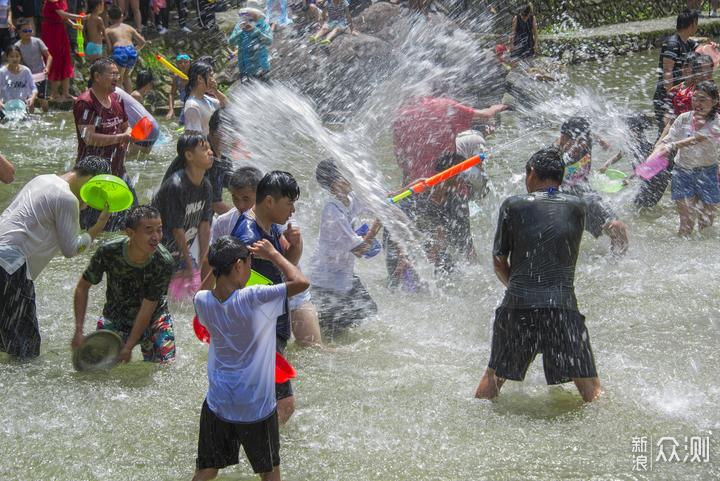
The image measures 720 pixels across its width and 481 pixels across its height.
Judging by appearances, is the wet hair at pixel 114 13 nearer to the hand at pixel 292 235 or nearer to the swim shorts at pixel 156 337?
the swim shorts at pixel 156 337

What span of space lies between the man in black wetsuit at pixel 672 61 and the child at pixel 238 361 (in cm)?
699

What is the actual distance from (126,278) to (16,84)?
832 centimetres

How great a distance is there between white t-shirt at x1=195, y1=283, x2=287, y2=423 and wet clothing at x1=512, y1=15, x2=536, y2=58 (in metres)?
12.6

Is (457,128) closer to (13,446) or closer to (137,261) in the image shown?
(137,261)

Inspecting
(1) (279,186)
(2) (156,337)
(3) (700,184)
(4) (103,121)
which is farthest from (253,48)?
(1) (279,186)

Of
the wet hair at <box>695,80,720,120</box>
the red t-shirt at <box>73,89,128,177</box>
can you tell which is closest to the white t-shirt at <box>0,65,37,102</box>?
the red t-shirt at <box>73,89,128,177</box>

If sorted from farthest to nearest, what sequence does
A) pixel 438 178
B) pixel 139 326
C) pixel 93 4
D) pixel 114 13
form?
1. pixel 114 13
2. pixel 93 4
3. pixel 438 178
4. pixel 139 326

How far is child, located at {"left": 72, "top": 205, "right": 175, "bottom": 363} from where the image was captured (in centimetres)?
564

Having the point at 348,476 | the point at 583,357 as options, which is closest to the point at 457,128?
the point at 583,357

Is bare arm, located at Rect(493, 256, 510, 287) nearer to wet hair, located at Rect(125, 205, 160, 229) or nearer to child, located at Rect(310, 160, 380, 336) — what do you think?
child, located at Rect(310, 160, 380, 336)

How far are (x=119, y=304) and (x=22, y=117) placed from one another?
27.4 feet

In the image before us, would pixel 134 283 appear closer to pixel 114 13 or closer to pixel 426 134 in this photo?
pixel 426 134

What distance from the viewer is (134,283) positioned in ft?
19.0

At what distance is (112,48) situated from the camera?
14336 millimetres
